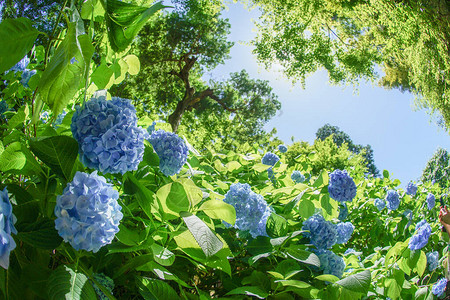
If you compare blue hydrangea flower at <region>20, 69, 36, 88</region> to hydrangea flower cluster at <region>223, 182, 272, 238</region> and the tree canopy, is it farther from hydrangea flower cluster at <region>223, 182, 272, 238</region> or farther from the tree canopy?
the tree canopy

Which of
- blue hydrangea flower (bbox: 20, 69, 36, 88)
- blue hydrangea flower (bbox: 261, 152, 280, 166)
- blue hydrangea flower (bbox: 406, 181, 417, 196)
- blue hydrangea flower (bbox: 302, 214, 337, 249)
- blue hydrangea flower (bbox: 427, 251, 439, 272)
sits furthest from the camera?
blue hydrangea flower (bbox: 406, 181, 417, 196)

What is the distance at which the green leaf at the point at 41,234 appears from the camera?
44cm

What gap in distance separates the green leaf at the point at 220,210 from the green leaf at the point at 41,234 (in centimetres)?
25

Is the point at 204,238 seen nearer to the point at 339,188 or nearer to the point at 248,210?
the point at 248,210

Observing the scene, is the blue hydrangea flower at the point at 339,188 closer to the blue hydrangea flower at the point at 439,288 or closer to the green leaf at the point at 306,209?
the green leaf at the point at 306,209

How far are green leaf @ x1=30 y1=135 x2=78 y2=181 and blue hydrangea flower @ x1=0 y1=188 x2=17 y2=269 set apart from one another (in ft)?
0.38

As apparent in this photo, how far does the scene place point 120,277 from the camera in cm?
64

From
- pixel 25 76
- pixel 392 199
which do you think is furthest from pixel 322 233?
pixel 392 199

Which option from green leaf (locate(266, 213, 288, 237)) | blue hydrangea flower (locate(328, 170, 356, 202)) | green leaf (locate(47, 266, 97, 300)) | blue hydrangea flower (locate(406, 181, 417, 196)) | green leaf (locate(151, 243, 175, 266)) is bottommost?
green leaf (locate(47, 266, 97, 300))

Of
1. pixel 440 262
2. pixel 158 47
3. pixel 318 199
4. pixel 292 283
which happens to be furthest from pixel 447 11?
pixel 158 47

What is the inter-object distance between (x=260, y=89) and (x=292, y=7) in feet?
17.8

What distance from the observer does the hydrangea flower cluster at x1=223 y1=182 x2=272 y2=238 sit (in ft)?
2.84

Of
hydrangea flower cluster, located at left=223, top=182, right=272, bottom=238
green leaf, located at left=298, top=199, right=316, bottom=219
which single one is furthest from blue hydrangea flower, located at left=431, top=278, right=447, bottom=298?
hydrangea flower cluster, located at left=223, top=182, right=272, bottom=238

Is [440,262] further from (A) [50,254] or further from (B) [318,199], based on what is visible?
(A) [50,254]
